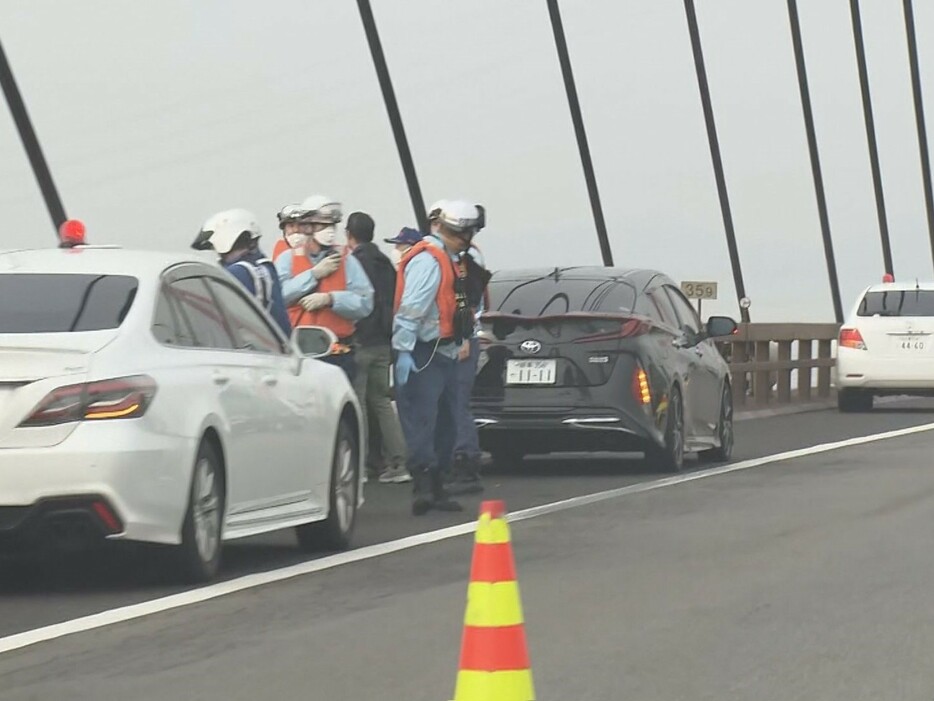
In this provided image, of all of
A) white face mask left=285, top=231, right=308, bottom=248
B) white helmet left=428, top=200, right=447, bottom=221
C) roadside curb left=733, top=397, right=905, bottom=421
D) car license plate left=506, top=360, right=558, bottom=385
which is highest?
white helmet left=428, top=200, right=447, bottom=221

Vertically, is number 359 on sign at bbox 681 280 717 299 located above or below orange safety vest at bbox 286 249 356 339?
below

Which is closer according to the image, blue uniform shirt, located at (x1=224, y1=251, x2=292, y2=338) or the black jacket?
blue uniform shirt, located at (x1=224, y1=251, x2=292, y2=338)

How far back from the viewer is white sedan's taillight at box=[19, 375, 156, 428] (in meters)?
8.30

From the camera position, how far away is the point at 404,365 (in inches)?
490

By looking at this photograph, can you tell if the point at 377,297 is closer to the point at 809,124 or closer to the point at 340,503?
the point at 340,503

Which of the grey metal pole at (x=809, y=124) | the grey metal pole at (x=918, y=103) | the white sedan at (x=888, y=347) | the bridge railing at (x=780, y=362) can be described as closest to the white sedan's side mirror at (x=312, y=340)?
the bridge railing at (x=780, y=362)

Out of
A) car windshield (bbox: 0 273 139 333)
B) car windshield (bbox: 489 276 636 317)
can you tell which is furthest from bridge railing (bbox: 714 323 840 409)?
car windshield (bbox: 0 273 139 333)

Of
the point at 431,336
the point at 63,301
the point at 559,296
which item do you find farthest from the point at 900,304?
the point at 63,301

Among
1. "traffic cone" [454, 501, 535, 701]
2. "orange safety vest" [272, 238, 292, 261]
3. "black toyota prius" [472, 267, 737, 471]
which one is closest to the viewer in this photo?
"traffic cone" [454, 501, 535, 701]

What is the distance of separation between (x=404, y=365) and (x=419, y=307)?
11.9 inches

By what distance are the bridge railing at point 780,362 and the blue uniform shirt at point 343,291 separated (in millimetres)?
10690

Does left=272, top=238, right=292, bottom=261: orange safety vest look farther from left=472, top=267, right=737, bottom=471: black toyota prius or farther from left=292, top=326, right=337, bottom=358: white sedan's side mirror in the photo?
left=292, top=326, right=337, bottom=358: white sedan's side mirror

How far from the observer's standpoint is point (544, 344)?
15.2 metres

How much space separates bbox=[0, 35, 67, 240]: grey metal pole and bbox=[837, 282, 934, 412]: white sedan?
12211 mm
